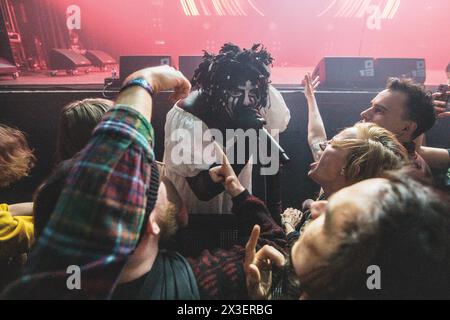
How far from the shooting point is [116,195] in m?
0.49

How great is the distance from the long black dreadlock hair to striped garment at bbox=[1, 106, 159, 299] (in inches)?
44.2

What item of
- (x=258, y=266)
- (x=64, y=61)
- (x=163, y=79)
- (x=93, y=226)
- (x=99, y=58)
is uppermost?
(x=99, y=58)

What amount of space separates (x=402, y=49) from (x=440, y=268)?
19.9ft

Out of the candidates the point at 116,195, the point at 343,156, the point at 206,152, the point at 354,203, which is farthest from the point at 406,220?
the point at 206,152

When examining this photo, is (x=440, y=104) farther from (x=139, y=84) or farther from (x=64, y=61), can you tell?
(x=64, y=61)

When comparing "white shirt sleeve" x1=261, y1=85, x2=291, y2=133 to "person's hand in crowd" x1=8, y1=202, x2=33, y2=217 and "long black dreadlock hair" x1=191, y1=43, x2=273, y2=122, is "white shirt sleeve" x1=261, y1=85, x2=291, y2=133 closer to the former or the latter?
"long black dreadlock hair" x1=191, y1=43, x2=273, y2=122

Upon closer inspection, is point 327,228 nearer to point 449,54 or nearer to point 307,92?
point 307,92

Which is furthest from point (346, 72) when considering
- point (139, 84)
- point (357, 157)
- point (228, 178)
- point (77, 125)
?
point (139, 84)

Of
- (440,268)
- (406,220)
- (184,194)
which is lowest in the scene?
(184,194)

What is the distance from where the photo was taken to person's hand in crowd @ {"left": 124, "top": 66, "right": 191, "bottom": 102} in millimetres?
704

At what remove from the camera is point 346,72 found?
2.88 m

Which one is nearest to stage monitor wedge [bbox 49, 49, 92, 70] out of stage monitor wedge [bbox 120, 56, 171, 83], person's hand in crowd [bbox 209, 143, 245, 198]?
stage monitor wedge [bbox 120, 56, 171, 83]

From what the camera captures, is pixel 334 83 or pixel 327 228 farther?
pixel 334 83

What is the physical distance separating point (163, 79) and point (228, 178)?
2.13 ft
